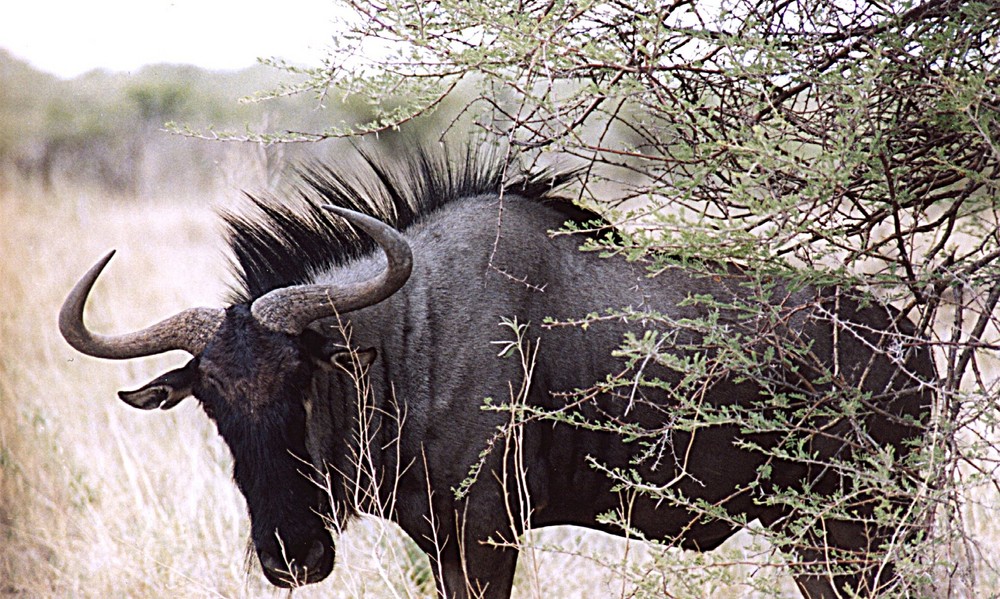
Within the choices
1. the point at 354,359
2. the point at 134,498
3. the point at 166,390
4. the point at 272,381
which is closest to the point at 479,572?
the point at 354,359

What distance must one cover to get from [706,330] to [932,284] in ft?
2.02

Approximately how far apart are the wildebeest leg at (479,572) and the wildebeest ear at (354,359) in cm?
71

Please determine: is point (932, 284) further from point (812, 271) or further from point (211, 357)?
point (211, 357)

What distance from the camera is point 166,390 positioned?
3.46 metres

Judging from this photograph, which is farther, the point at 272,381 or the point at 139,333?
the point at 139,333

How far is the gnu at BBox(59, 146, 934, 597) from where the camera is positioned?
10.9 ft

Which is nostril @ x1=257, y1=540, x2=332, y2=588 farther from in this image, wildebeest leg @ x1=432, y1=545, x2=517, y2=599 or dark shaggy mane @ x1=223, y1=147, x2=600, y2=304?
dark shaggy mane @ x1=223, y1=147, x2=600, y2=304

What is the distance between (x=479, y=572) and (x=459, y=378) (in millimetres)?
657

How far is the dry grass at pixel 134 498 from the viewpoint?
173 inches

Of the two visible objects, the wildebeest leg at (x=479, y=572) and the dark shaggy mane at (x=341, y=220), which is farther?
the dark shaggy mane at (x=341, y=220)

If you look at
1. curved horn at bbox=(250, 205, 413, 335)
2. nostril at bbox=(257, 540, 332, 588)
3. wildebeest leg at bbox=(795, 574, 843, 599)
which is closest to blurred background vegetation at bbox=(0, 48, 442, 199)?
curved horn at bbox=(250, 205, 413, 335)

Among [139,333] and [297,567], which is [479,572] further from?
[139,333]

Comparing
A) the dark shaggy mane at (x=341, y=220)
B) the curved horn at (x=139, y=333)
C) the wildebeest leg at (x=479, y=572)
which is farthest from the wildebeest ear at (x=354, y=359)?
the wildebeest leg at (x=479, y=572)

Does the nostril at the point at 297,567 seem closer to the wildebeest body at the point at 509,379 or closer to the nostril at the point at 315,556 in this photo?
the nostril at the point at 315,556
